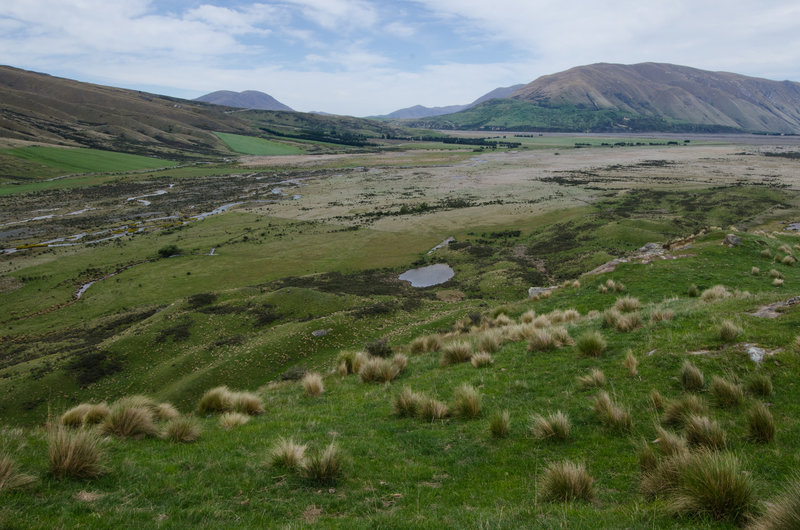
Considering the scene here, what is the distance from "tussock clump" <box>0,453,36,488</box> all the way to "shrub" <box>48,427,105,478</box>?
17.2 inches

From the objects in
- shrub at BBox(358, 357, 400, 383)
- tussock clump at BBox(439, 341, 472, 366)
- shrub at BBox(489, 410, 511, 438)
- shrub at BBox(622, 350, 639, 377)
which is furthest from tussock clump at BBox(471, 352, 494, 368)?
shrub at BBox(489, 410, 511, 438)

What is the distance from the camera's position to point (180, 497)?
6289mm

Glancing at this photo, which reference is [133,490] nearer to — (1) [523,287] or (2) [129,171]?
(1) [523,287]

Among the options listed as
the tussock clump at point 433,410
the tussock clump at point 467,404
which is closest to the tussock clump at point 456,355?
the tussock clump at point 467,404

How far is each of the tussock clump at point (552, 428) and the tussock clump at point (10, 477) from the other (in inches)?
332

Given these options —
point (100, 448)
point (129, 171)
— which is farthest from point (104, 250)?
point (129, 171)

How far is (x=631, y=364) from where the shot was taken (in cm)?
1012

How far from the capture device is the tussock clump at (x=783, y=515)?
3980 mm

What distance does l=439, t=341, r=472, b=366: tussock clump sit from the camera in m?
14.3

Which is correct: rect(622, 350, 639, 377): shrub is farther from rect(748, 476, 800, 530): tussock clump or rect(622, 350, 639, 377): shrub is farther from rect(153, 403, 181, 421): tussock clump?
rect(153, 403, 181, 421): tussock clump

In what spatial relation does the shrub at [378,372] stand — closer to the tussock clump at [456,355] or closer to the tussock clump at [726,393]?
the tussock clump at [456,355]

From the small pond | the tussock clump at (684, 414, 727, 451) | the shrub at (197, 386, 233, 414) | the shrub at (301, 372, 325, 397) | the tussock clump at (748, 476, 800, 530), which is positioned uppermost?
the tussock clump at (748, 476, 800, 530)

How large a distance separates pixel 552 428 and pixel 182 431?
7.97m

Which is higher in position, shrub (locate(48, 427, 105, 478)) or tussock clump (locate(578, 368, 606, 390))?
shrub (locate(48, 427, 105, 478))
